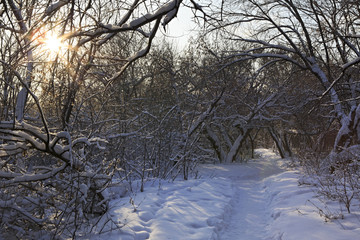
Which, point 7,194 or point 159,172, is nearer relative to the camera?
point 7,194

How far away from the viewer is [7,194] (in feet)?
15.0

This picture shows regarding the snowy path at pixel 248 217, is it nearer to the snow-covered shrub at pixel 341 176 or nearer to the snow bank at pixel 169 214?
the snow bank at pixel 169 214

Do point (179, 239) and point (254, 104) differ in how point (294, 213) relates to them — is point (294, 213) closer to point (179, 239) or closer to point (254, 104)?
point (179, 239)

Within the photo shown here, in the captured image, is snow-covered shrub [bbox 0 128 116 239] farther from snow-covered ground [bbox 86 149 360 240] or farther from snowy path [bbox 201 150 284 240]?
snowy path [bbox 201 150 284 240]

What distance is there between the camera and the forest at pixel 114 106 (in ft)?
14.6

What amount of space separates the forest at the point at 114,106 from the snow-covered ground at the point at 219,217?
0.61 m

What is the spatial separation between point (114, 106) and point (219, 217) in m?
4.47

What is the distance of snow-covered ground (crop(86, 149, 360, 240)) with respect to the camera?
5520 millimetres

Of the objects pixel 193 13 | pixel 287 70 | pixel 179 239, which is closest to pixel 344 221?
pixel 179 239

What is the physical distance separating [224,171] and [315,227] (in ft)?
38.9

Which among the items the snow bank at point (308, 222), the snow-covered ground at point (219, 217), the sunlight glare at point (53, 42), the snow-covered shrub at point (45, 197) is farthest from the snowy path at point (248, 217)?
the sunlight glare at point (53, 42)

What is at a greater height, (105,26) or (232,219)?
(105,26)

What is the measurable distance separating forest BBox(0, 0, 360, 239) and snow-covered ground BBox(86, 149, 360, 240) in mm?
614

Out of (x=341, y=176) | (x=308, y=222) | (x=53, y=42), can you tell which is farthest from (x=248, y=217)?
(x=53, y=42)
